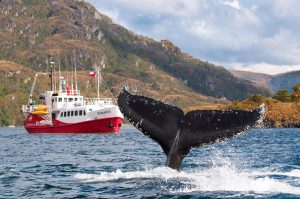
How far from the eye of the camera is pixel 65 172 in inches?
904

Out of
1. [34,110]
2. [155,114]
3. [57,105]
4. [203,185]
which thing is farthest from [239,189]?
[34,110]

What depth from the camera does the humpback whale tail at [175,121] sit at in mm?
14312

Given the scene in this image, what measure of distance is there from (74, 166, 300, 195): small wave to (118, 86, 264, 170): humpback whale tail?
175 cm

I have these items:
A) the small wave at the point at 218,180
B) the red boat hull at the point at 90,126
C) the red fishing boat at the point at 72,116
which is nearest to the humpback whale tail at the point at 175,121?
the small wave at the point at 218,180

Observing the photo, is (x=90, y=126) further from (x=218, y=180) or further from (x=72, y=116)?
(x=218, y=180)

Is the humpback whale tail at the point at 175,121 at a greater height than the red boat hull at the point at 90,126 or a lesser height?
greater

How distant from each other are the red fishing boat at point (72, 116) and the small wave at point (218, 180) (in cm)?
7001

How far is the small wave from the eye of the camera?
15367mm

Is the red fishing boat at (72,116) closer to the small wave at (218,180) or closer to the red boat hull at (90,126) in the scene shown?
the red boat hull at (90,126)

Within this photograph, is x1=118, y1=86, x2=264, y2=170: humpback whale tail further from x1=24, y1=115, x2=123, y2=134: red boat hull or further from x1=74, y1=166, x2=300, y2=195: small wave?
x1=24, y1=115, x2=123, y2=134: red boat hull

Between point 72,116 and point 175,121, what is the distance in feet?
262

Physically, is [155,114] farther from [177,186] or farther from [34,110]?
[34,110]

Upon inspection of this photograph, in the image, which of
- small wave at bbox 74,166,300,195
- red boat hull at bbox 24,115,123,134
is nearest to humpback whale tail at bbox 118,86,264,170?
small wave at bbox 74,166,300,195

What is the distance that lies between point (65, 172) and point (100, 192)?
7607 mm
